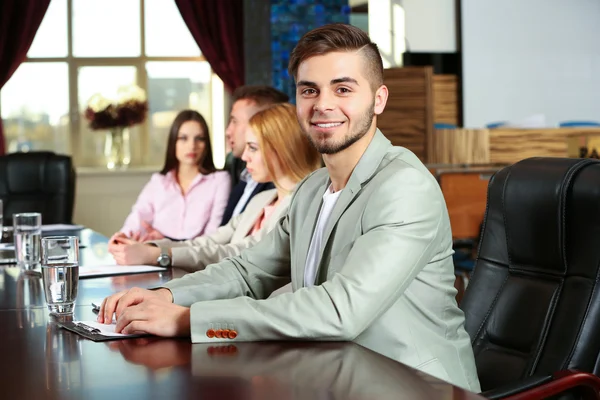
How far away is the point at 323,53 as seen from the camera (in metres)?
1.66

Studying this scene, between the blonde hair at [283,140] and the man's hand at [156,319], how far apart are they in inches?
48.7

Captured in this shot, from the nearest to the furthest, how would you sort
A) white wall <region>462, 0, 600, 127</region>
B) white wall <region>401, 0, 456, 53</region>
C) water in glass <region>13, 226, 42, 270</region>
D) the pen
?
the pen, water in glass <region>13, 226, 42, 270</region>, white wall <region>401, 0, 456, 53</region>, white wall <region>462, 0, 600, 127</region>

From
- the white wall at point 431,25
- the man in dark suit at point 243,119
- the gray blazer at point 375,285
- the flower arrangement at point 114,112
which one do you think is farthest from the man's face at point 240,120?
the white wall at point 431,25

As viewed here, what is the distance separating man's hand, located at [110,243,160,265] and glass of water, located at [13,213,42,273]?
9.2 inches

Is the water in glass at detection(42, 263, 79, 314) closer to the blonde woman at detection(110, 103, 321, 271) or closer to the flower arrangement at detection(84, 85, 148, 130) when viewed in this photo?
the blonde woman at detection(110, 103, 321, 271)

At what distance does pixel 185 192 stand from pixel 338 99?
2.38 m

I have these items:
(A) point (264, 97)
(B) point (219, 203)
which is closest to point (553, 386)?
(A) point (264, 97)

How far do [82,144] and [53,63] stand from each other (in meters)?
0.71

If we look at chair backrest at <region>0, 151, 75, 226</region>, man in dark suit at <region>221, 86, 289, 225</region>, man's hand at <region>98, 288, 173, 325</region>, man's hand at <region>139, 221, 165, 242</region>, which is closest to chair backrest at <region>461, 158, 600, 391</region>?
man's hand at <region>98, 288, 173, 325</region>

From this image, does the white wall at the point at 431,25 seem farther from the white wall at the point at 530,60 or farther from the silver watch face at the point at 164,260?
the silver watch face at the point at 164,260

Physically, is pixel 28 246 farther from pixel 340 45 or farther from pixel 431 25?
pixel 431 25

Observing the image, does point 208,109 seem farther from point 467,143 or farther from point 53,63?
point 467,143

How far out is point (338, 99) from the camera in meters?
1.67

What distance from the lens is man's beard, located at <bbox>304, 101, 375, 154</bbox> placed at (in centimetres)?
167
